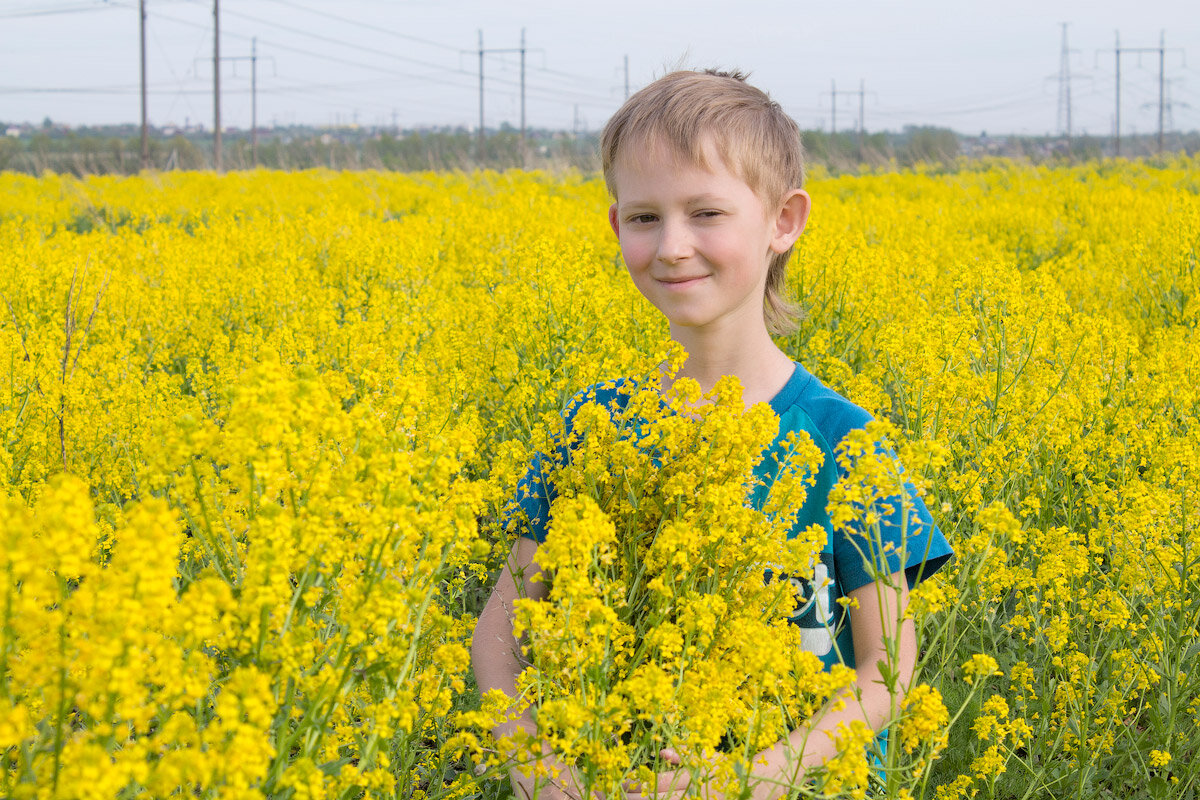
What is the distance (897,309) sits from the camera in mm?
5613

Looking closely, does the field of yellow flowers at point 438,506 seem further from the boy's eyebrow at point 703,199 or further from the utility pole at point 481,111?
the utility pole at point 481,111

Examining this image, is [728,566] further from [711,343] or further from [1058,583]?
[1058,583]

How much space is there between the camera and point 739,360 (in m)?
2.38

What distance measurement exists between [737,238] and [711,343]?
0.29 m

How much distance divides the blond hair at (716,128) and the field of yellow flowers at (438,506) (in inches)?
19.6

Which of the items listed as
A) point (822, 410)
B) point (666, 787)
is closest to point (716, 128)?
point (822, 410)

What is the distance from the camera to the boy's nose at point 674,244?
211 centimetres

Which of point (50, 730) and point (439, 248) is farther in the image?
point (439, 248)

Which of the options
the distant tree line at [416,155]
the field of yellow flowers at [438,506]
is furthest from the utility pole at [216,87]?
the field of yellow flowers at [438,506]

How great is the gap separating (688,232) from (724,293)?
165mm

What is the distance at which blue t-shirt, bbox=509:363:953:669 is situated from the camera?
1973mm

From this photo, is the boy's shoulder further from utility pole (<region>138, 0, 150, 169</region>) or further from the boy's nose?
utility pole (<region>138, 0, 150, 169</region>)

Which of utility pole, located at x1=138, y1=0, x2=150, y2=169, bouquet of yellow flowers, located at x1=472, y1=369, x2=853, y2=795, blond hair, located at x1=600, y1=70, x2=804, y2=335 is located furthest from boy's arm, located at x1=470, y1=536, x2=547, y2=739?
utility pole, located at x1=138, y1=0, x2=150, y2=169

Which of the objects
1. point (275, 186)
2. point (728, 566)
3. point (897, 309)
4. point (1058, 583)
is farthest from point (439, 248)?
point (275, 186)
